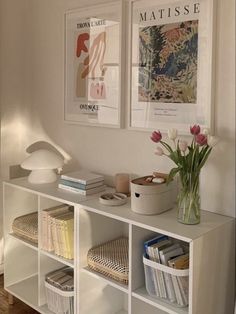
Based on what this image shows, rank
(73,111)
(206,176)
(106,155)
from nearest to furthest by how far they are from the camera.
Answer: (206,176), (106,155), (73,111)

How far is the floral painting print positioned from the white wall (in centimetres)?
14

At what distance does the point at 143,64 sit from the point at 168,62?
6.3 inches

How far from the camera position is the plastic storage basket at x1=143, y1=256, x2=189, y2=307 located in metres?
1.70

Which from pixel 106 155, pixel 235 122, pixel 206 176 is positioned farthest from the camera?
pixel 106 155

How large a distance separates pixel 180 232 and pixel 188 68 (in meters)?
0.77

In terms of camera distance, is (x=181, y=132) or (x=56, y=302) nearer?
(x=181, y=132)

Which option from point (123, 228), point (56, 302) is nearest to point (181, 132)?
point (123, 228)

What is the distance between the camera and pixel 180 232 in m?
1.65

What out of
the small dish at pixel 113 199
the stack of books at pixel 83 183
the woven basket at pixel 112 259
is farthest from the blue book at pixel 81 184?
the woven basket at pixel 112 259

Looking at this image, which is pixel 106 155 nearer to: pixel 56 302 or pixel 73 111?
pixel 73 111

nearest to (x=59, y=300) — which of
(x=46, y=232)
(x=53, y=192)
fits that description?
(x=46, y=232)

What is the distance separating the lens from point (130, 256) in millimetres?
1840

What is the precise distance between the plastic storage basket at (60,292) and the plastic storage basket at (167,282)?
0.60 metres

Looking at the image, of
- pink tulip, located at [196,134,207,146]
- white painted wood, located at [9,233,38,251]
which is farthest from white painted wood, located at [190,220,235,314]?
white painted wood, located at [9,233,38,251]
